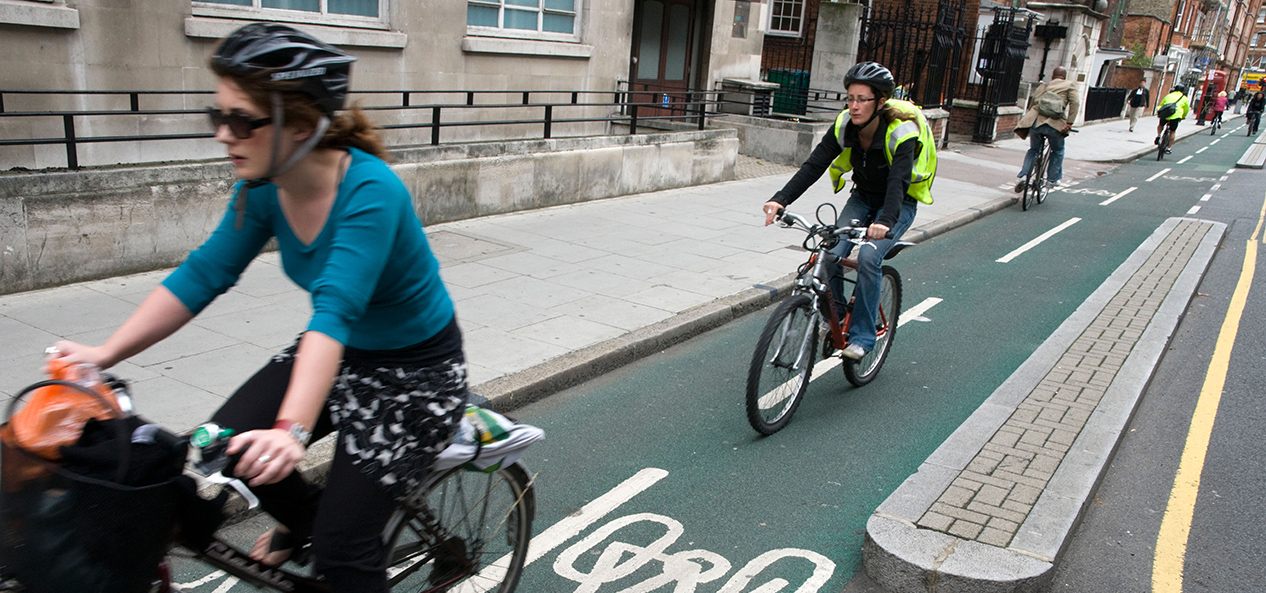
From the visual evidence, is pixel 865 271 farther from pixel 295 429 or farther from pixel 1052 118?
pixel 1052 118

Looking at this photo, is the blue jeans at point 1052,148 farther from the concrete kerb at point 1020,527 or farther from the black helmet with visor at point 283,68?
the black helmet with visor at point 283,68

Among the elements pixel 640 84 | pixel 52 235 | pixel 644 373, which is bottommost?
pixel 644 373

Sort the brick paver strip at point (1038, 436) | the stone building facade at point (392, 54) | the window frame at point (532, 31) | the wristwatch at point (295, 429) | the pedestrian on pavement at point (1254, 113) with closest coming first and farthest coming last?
1. the wristwatch at point (295, 429)
2. the brick paver strip at point (1038, 436)
3. the stone building facade at point (392, 54)
4. the window frame at point (532, 31)
5. the pedestrian on pavement at point (1254, 113)

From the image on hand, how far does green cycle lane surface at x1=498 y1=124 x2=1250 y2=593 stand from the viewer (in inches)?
150

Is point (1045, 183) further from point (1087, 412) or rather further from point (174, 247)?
point (174, 247)

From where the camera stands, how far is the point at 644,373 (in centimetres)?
613

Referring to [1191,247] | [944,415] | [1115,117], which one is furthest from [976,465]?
[1115,117]

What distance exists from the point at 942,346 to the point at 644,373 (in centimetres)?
245

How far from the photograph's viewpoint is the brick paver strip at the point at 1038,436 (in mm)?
3963

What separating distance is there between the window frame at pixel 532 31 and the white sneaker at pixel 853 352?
8.17 metres

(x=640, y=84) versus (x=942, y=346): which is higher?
(x=640, y=84)

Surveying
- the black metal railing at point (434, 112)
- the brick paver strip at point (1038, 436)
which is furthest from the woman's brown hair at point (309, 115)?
the black metal railing at point (434, 112)

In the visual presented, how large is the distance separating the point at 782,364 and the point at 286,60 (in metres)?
3.66

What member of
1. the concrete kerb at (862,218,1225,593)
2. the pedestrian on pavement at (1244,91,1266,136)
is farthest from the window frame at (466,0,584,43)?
the pedestrian on pavement at (1244,91,1266,136)
